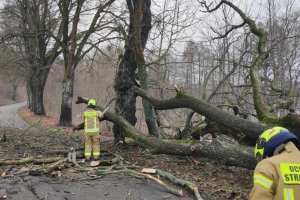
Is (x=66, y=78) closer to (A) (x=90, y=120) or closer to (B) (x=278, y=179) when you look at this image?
(A) (x=90, y=120)

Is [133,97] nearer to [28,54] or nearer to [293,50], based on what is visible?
[293,50]

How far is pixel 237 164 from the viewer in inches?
281

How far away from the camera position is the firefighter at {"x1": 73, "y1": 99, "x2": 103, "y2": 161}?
28.0ft

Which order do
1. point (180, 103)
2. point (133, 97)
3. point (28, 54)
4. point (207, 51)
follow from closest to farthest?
point (180, 103) → point (133, 97) → point (207, 51) → point (28, 54)

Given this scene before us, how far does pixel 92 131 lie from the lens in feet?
29.2

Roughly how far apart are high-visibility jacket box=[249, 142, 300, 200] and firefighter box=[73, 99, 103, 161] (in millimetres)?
5862

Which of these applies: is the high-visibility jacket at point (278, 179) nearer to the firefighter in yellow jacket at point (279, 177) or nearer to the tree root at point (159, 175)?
the firefighter in yellow jacket at point (279, 177)

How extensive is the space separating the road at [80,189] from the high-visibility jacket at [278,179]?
11.3ft

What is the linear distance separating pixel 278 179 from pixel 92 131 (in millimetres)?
6405

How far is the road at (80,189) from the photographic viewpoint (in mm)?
5938

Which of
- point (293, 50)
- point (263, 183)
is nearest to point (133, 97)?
point (263, 183)

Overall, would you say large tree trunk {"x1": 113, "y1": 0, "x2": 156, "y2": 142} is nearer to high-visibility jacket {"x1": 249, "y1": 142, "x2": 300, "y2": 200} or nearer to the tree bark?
high-visibility jacket {"x1": 249, "y1": 142, "x2": 300, "y2": 200}

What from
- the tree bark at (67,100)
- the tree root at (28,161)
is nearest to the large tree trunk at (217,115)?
the tree root at (28,161)

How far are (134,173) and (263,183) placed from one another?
14.2 feet
